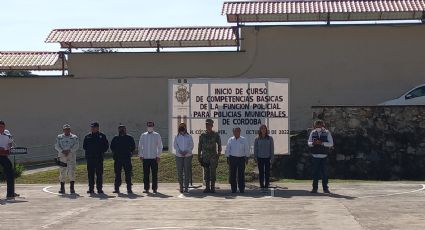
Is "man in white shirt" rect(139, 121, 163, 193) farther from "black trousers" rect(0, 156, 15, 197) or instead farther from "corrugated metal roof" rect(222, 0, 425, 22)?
"corrugated metal roof" rect(222, 0, 425, 22)

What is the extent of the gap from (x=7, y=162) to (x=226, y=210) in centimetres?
618

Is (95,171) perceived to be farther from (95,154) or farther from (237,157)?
(237,157)

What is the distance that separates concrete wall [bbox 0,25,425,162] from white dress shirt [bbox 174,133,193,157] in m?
12.5

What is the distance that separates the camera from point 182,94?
67.7ft

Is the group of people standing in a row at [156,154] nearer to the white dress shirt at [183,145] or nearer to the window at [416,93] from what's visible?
the white dress shirt at [183,145]

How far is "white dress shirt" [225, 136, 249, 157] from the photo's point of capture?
1869 cm

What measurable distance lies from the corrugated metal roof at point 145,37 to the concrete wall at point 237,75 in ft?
1.72

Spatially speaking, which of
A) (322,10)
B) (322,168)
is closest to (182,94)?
(322,168)

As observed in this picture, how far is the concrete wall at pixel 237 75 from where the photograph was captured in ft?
103

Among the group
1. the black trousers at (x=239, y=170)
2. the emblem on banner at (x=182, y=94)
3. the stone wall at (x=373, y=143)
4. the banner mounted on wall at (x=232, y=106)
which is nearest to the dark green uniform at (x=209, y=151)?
the black trousers at (x=239, y=170)

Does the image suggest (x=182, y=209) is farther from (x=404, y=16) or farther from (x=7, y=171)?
(x=404, y=16)

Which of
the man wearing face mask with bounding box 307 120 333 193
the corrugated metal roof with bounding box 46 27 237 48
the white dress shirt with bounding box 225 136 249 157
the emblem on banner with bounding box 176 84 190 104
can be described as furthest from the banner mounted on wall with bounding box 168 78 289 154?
the corrugated metal roof with bounding box 46 27 237 48

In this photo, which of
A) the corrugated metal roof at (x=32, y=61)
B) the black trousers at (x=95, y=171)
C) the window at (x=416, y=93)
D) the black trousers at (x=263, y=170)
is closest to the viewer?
the black trousers at (x=95, y=171)

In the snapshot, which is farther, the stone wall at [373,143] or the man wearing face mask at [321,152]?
the stone wall at [373,143]
